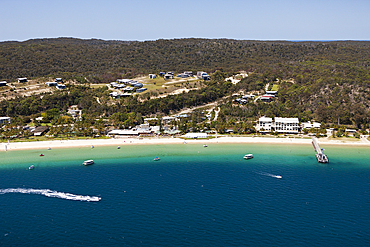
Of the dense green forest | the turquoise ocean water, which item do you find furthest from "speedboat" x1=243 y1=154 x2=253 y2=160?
the dense green forest

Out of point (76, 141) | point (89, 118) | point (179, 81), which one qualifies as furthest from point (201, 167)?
point (179, 81)

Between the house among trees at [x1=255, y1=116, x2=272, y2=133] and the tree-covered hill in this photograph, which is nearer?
the house among trees at [x1=255, y1=116, x2=272, y2=133]

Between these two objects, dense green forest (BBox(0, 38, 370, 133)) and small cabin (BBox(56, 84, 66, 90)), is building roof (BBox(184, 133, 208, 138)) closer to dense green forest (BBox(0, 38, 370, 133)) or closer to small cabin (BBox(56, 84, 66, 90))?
dense green forest (BBox(0, 38, 370, 133))

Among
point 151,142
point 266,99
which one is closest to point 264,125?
point 266,99

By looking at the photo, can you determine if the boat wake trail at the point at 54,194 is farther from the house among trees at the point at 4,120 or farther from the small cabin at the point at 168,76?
the small cabin at the point at 168,76

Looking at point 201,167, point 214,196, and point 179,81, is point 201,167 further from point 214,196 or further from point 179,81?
point 179,81

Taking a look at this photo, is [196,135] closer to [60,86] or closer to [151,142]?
[151,142]
